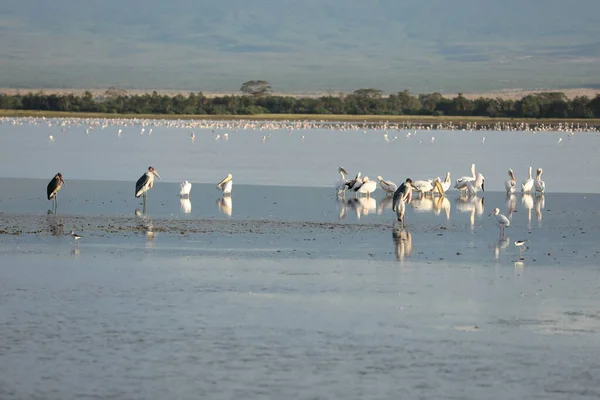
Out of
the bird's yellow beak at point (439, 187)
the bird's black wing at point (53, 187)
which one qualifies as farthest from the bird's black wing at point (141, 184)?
the bird's yellow beak at point (439, 187)

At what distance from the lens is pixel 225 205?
61.2ft

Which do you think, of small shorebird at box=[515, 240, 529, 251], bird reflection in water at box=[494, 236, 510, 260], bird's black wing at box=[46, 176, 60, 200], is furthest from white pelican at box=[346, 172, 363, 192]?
small shorebird at box=[515, 240, 529, 251]

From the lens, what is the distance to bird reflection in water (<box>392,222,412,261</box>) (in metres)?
12.8

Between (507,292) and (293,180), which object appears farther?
(293,180)

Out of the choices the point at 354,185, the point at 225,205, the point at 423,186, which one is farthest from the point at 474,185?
the point at 225,205

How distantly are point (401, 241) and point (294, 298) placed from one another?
448cm

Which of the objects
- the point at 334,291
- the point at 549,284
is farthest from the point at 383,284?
the point at 549,284

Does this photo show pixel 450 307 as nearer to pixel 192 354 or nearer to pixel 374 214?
pixel 192 354

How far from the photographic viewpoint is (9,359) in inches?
291

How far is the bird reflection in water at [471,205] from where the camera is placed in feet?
60.3

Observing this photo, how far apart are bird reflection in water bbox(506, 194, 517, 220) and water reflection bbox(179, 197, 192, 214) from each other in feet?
17.1

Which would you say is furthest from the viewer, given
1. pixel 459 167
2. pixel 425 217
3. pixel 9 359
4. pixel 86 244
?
pixel 459 167

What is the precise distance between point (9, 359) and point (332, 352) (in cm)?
224

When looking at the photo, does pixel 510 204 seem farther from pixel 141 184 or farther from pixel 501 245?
pixel 141 184
